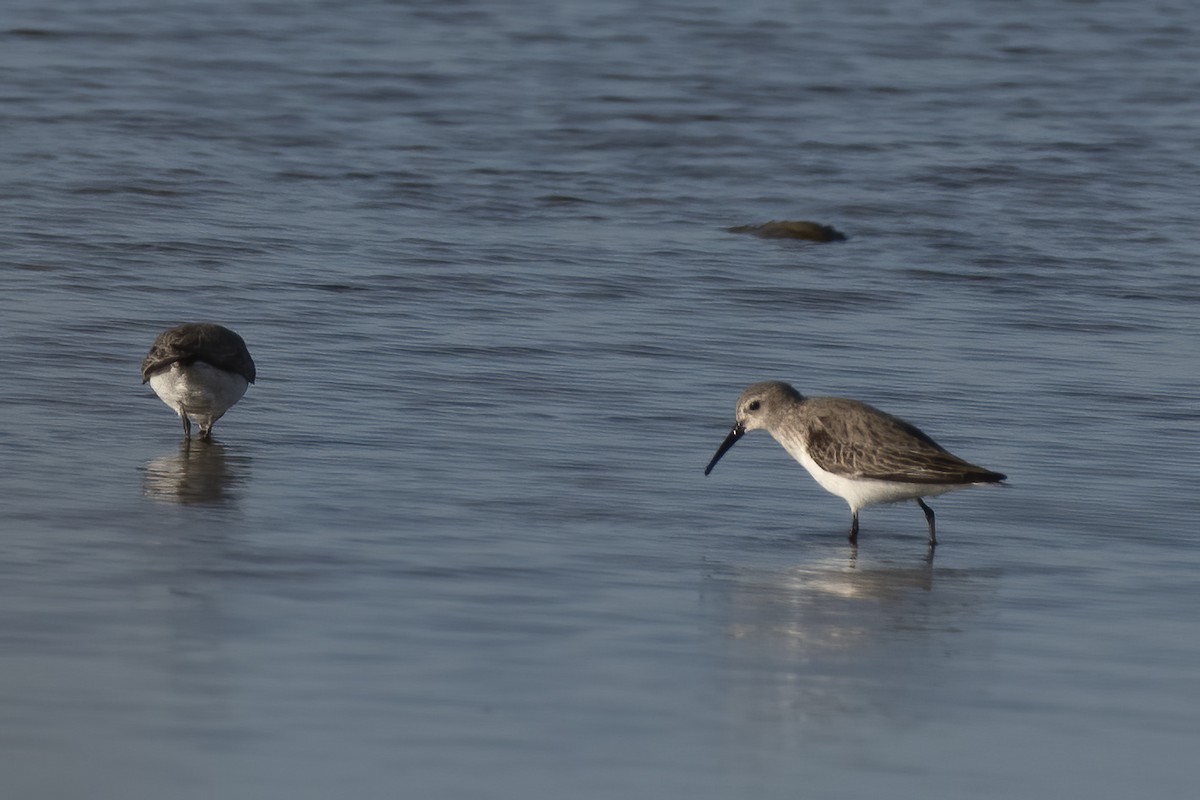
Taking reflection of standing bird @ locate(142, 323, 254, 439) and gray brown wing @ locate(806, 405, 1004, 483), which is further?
reflection of standing bird @ locate(142, 323, 254, 439)

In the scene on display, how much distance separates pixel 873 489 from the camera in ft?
28.5

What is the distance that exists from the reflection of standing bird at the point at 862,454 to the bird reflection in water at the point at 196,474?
2.22m

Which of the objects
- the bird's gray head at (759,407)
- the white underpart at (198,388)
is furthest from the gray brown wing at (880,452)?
the white underpart at (198,388)

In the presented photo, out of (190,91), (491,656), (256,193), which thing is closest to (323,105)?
(190,91)

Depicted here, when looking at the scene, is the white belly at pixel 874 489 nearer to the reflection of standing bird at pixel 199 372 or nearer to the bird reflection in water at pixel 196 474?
the bird reflection in water at pixel 196 474

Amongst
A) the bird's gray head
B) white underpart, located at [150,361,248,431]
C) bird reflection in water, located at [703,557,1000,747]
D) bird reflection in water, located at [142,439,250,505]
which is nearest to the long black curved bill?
the bird's gray head

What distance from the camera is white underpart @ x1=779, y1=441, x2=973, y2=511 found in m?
8.58

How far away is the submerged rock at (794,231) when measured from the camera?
17.8 meters

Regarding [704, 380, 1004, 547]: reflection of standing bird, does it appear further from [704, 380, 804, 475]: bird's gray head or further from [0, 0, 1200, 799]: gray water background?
[0, 0, 1200, 799]: gray water background

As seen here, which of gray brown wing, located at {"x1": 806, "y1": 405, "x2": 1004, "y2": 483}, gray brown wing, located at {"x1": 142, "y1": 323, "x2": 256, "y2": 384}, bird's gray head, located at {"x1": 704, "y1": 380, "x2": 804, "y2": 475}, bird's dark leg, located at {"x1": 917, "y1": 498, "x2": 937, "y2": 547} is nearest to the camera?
gray brown wing, located at {"x1": 806, "y1": 405, "x2": 1004, "y2": 483}

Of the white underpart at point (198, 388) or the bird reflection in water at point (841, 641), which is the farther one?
the white underpart at point (198, 388)

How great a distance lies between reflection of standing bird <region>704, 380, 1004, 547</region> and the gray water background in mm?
288

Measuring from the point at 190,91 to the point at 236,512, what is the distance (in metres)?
17.6

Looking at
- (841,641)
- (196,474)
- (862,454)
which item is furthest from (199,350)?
(841,641)
